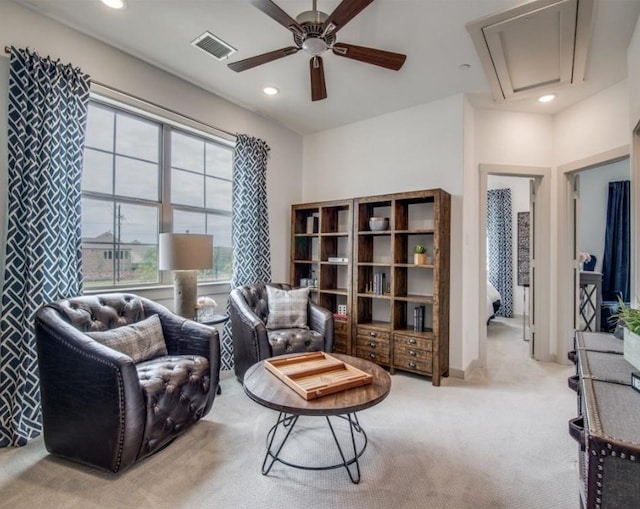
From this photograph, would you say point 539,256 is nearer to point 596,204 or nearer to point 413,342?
point 413,342

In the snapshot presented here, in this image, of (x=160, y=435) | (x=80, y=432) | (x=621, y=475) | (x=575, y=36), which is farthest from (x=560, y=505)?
(x=575, y=36)

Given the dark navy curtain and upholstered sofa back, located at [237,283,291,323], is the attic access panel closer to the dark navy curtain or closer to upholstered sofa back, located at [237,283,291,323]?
upholstered sofa back, located at [237,283,291,323]

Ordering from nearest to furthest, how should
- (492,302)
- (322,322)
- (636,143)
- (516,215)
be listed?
1. (636,143)
2. (322,322)
3. (492,302)
4. (516,215)

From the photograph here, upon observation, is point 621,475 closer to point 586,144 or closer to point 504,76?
point 504,76

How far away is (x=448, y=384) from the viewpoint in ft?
10.8

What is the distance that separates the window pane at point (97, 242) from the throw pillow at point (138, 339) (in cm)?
64

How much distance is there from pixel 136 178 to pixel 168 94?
0.83 metres

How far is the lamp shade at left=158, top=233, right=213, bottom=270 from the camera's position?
2742mm

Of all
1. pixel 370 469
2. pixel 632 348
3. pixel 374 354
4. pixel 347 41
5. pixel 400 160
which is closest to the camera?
pixel 632 348

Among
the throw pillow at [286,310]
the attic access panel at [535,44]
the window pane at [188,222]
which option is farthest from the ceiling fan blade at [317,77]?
the throw pillow at [286,310]

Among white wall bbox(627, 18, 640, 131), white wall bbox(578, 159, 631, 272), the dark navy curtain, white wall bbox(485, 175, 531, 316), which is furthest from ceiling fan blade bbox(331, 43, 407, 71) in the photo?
white wall bbox(485, 175, 531, 316)

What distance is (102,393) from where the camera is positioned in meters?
1.84

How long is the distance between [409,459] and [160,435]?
4.87 feet

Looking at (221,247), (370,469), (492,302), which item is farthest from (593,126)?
(221,247)
